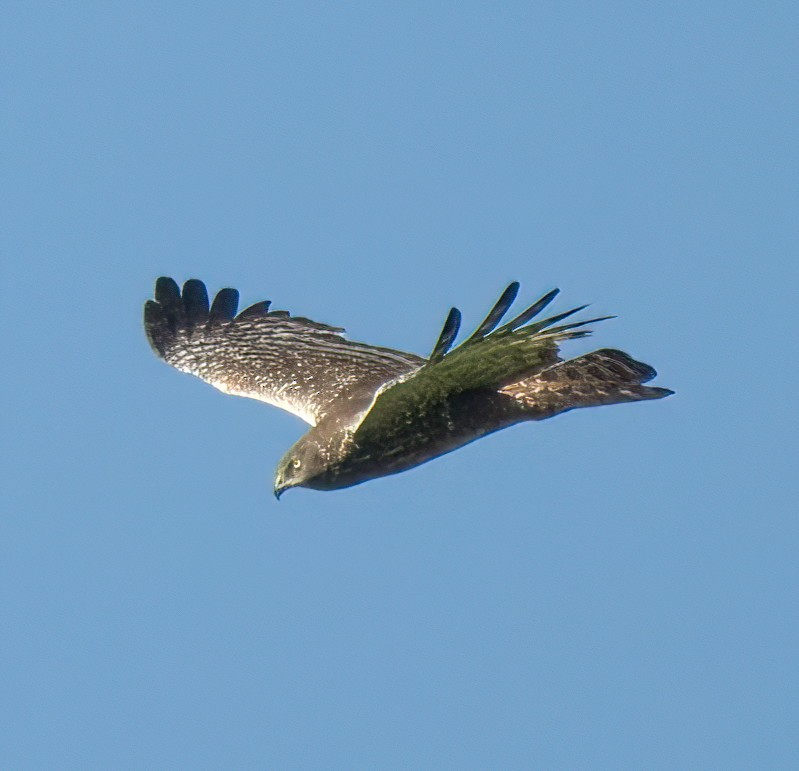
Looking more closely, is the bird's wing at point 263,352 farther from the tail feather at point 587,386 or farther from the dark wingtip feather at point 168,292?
the tail feather at point 587,386

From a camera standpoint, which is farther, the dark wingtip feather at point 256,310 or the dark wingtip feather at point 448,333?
the dark wingtip feather at point 256,310

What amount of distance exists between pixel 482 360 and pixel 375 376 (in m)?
2.34

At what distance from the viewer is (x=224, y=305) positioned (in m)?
15.9

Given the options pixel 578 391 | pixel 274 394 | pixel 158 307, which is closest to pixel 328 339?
pixel 274 394

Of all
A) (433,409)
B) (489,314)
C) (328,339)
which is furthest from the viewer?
(328,339)

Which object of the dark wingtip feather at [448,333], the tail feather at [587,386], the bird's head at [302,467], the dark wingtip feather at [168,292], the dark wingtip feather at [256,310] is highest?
the dark wingtip feather at [168,292]

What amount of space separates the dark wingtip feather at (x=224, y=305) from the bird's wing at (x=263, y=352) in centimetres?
1

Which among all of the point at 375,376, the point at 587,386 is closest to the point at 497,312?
the point at 587,386

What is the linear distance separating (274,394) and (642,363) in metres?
3.67

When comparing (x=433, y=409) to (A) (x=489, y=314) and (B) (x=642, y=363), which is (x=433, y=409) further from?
(B) (x=642, y=363)

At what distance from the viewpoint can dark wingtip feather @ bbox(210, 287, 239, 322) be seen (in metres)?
15.9

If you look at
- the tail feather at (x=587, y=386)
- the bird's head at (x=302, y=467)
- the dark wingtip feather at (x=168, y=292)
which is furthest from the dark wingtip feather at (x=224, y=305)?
the tail feather at (x=587, y=386)

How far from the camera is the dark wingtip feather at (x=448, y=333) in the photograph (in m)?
11.7

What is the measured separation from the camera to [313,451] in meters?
13.3
